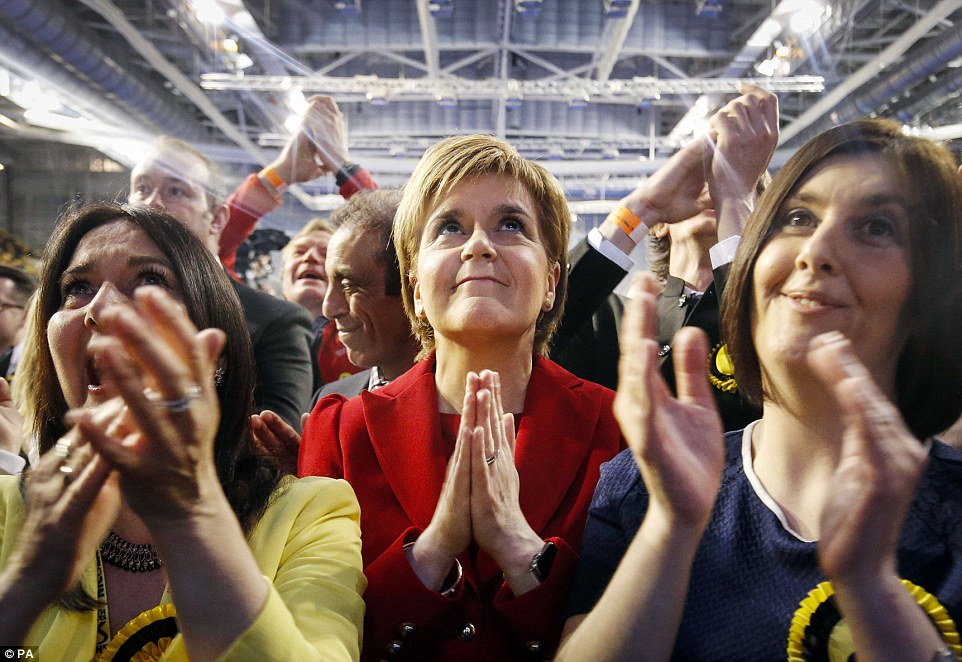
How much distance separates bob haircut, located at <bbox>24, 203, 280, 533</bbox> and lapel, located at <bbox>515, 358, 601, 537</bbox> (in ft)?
1.10

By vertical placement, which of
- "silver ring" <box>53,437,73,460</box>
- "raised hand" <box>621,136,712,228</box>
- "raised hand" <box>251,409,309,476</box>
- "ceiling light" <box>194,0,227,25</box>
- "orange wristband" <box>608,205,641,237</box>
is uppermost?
"ceiling light" <box>194,0,227,25</box>

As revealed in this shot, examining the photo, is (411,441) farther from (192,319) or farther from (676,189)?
(676,189)

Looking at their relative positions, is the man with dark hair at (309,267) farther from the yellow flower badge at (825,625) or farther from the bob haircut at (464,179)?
the yellow flower badge at (825,625)

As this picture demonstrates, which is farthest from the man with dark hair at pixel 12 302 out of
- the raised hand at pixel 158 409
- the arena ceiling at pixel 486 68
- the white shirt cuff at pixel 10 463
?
the raised hand at pixel 158 409

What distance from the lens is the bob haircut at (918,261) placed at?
85cm

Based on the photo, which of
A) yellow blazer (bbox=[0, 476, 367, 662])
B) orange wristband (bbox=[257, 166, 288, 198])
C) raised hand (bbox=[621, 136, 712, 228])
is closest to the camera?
yellow blazer (bbox=[0, 476, 367, 662])

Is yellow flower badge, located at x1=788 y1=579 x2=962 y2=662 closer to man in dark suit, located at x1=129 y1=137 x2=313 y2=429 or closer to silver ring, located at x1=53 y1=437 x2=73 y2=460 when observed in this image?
silver ring, located at x1=53 y1=437 x2=73 y2=460

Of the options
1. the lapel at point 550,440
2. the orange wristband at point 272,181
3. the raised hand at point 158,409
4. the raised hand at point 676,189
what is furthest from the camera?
the orange wristband at point 272,181

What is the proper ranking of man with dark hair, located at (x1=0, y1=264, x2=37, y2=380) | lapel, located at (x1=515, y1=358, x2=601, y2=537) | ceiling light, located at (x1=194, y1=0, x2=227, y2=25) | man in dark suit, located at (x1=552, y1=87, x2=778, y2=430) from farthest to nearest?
man with dark hair, located at (x1=0, y1=264, x2=37, y2=380), ceiling light, located at (x1=194, y1=0, x2=227, y2=25), man in dark suit, located at (x1=552, y1=87, x2=778, y2=430), lapel, located at (x1=515, y1=358, x2=601, y2=537)

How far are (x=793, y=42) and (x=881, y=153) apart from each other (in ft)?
2.27

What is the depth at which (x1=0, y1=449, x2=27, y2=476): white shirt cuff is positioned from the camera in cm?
117

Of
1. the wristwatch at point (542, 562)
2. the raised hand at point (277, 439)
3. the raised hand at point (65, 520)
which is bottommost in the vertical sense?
the wristwatch at point (542, 562)

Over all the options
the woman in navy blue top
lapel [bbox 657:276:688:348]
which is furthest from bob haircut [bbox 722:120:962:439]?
lapel [bbox 657:276:688:348]

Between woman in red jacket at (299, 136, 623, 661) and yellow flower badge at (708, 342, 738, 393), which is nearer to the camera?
woman in red jacket at (299, 136, 623, 661)
